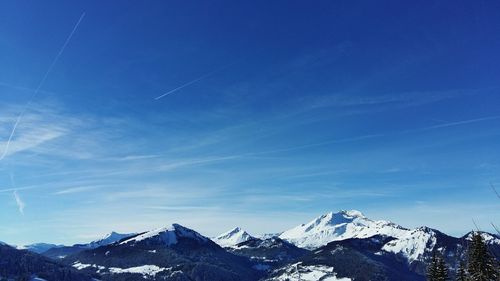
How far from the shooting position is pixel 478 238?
68.2 metres

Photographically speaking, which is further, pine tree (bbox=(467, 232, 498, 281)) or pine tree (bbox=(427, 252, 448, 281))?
pine tree (bbox=(427, 252, 448, 281))

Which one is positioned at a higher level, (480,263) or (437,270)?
(437,270)

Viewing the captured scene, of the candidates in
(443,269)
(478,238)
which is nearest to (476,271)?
(478,238)

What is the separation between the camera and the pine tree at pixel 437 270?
7900cm

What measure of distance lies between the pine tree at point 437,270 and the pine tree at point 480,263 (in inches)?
367

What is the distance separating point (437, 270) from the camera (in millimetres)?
80000

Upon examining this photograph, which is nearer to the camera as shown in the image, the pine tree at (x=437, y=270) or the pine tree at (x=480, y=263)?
the pine tree at (x=480, y=263)

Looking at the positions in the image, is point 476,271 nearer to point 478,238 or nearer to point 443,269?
point 478,238

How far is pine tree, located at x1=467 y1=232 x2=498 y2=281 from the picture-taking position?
67.1 metres

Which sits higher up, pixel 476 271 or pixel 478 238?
pixel 478 238

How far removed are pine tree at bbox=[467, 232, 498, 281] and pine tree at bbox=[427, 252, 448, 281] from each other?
9.31m

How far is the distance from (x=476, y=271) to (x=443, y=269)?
11640 millimetres

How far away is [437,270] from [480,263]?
12.3 m

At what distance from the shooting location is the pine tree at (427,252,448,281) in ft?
259
